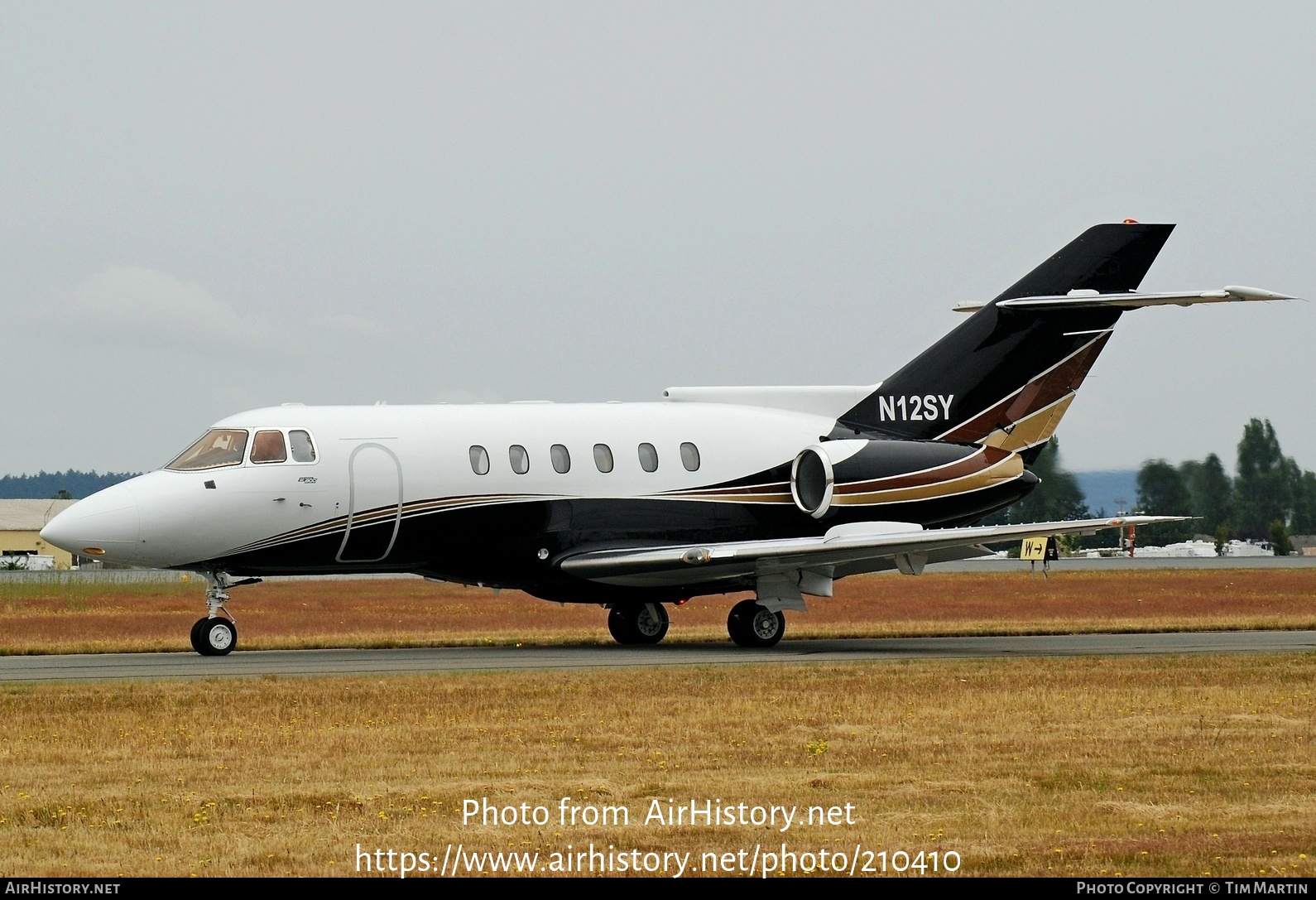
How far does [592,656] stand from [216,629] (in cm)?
524

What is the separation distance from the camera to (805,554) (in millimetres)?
24625

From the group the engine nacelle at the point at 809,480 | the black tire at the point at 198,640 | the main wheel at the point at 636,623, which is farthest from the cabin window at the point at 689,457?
the black tire at the point at 198,640

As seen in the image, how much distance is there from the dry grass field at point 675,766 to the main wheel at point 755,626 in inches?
249

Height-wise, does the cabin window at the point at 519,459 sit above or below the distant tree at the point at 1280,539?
above

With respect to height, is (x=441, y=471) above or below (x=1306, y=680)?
above

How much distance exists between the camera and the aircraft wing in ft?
79.3

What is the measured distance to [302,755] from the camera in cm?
1320

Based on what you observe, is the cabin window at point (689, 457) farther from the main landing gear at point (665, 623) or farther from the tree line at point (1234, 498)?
the tree line at point (1234, 498)

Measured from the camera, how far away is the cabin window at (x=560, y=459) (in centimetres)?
2564

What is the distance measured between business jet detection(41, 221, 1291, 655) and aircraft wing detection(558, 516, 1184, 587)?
0.04 metres

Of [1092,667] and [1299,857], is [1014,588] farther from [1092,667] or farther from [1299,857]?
[1299,857]

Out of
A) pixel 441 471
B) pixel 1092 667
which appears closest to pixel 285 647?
pixel 441 471

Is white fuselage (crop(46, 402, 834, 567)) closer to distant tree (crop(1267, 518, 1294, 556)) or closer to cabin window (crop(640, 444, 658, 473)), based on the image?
cabin window (crop(640, 444, 658, 473))

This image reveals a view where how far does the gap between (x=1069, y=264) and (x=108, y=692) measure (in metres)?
16.8
